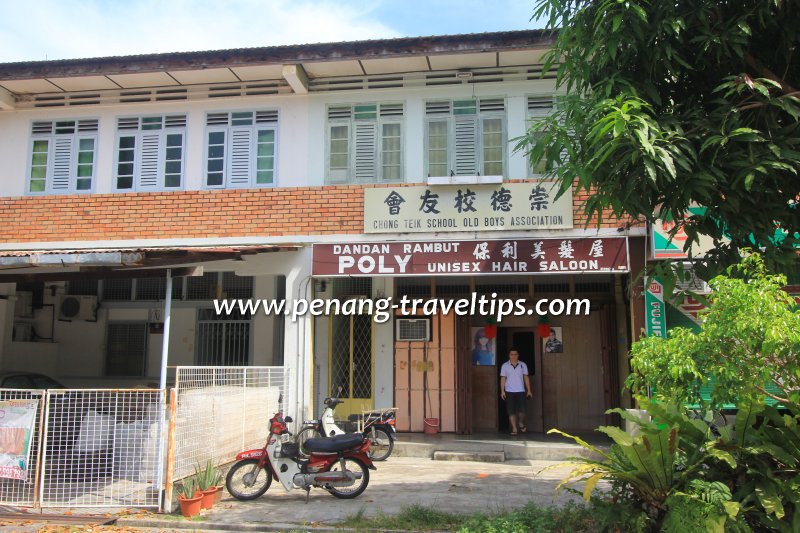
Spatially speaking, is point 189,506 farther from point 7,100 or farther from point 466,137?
point 7,100

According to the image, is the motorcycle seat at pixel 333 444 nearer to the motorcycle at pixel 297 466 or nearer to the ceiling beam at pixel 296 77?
the motorcycle at pixel 297 466

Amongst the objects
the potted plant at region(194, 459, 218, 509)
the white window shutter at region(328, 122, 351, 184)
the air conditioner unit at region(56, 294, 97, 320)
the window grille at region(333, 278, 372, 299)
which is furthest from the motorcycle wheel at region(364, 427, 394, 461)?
the air conditioner unit at region(56, 294, 97, 320)

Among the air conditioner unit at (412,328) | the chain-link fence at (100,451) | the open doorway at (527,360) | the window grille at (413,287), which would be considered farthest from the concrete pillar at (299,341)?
the open doorway at (527,360)

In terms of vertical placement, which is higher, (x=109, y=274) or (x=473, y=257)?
(x=473, y=257)

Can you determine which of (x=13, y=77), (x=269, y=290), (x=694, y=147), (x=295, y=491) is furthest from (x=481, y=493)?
(x=13, y=77)

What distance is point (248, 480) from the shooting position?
7719mm

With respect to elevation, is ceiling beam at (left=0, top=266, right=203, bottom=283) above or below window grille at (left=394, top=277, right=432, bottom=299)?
below

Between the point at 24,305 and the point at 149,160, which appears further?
the point at 24,305

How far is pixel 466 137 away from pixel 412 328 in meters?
3.69

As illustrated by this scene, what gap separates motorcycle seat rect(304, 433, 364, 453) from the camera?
25.2 ft

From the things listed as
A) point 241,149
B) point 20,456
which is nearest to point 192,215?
point 241,149

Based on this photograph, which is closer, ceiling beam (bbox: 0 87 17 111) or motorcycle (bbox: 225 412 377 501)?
motorcycle (bbox: 225 412 377 501)

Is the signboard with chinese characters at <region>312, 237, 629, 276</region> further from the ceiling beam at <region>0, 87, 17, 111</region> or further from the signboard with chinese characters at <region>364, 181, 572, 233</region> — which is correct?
the ceiling beam at <region>0, 87, 17, 111</region>

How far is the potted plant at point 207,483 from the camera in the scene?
24.3ft
